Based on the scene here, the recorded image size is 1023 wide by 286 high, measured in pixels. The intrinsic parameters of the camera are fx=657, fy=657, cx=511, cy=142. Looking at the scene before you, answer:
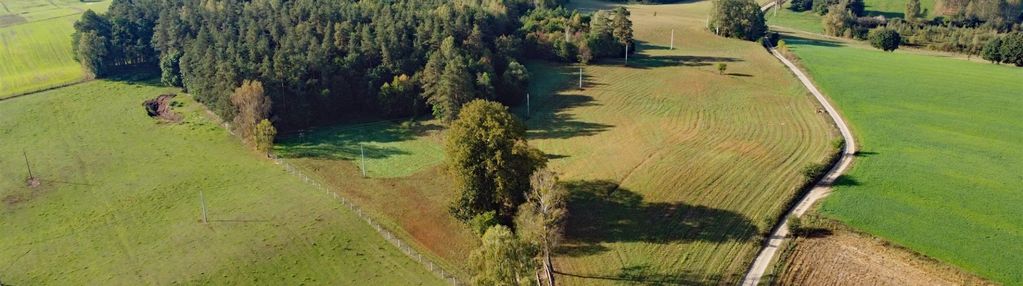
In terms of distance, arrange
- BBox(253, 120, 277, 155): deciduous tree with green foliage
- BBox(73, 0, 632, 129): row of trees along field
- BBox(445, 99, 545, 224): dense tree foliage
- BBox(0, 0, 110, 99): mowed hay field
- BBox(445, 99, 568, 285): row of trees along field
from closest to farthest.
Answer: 1. BBox(445, 99, 568, 285): row of trees along field
2. BBox(445, 99, 545, 224): dense tree foliage
3. BBox(253, 120, 277, 155): deciduous tree with green foliage
4. BBox(73, 0, 632, 129): row of trees along field
5. BBox(0, 0, 110, 99): mowed hay field

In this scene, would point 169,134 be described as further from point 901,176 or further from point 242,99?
point 901,176

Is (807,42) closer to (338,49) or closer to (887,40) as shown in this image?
(887,40)

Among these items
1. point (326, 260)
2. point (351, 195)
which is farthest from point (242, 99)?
point (326, 260)

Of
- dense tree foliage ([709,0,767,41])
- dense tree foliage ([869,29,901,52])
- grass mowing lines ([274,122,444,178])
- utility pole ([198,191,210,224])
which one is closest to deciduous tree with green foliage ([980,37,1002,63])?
dense tree foliage ([869,29,901,52])

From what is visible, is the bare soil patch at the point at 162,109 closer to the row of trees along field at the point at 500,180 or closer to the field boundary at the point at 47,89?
the field boundary at the point at 47,89

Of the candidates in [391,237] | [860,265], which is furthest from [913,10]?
[391,237]

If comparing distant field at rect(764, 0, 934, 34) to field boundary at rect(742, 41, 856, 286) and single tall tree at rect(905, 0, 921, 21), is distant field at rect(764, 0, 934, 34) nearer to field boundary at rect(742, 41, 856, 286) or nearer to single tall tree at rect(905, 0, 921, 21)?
single tall tree at rect(905, 0, 921, 21)

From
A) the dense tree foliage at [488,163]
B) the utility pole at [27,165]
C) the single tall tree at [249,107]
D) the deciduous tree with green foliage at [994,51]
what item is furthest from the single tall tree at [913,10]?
the utility pole at [27,165]
